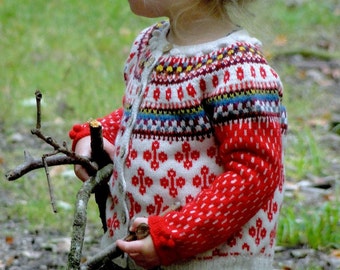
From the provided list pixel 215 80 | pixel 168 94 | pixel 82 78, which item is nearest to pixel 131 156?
pixel 168 94

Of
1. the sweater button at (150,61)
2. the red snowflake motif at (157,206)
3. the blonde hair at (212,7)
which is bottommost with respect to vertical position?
the red snowflake motif at (157,206)

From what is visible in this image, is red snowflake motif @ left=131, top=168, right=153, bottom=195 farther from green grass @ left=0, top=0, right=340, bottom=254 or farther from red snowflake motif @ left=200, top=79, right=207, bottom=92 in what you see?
green grass @ left=0, top=0, right=340, bottom=254

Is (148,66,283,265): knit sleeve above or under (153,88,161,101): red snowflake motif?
under

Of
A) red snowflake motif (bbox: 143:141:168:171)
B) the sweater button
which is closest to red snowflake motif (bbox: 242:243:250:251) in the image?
red snowflake motif (bbox: 143:141:168:171)

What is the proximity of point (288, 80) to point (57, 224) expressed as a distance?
2.60 m

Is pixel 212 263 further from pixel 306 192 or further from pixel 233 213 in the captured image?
pixel 306 192

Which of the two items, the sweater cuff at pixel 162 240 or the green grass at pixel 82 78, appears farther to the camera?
the green grass at pixel 82 78

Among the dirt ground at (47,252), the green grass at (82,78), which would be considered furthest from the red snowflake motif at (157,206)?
the dirt ground at (47,252)

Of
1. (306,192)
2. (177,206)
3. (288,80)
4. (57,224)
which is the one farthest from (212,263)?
(288,80)

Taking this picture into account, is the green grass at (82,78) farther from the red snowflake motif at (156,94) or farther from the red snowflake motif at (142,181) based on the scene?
the red snowflake motif at (142,181)

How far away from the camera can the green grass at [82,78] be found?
3275mm

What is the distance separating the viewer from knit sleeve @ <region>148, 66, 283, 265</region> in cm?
174

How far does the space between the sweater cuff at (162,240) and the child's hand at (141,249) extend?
1 centimetres

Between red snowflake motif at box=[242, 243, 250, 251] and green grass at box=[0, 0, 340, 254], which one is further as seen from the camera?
green grass at box=[0, 0, 340, 254]
